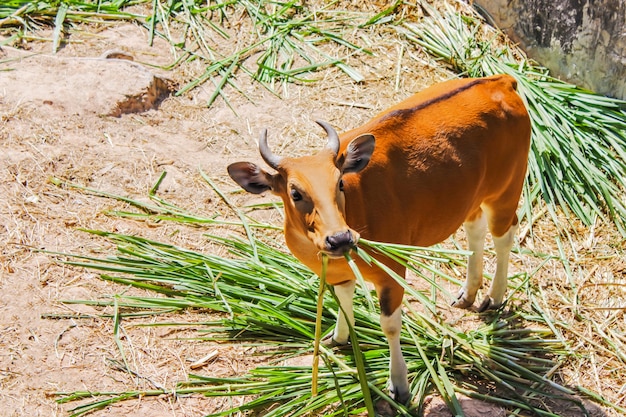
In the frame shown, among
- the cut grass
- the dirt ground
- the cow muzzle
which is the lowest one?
the dirt ground

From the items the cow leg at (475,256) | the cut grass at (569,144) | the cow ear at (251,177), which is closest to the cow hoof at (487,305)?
the cow leg at (475,256)

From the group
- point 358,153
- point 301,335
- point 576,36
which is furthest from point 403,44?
point 358,153

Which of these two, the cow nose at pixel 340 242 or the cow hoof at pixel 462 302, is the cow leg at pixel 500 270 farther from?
the cow nose at pixel 340 242

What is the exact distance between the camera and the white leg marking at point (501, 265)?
643cm

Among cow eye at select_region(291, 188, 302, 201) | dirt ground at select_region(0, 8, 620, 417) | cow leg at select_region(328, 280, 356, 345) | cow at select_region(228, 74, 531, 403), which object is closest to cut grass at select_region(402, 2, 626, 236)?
dirt ground at select_region(0, 8, 620, 417)

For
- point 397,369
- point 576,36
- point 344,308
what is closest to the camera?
point 397,369

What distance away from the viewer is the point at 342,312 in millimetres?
5406

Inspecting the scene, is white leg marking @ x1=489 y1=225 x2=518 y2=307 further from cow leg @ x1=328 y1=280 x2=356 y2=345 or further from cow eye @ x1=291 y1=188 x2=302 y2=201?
cow eye @ x1=291 y1=188 x2=302 y2=201

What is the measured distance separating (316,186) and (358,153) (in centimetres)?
45

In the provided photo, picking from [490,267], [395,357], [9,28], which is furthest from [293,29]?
[395,357]

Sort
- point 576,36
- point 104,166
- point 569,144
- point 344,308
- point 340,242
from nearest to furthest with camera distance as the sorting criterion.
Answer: point 340,242
point 344,308
point 104,166
point 569,144
point 576,36

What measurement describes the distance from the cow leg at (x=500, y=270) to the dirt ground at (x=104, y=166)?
1.40 m

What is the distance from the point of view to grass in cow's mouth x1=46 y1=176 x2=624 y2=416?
18.0 ft

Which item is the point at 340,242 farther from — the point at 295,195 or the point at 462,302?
the point at 462,302
